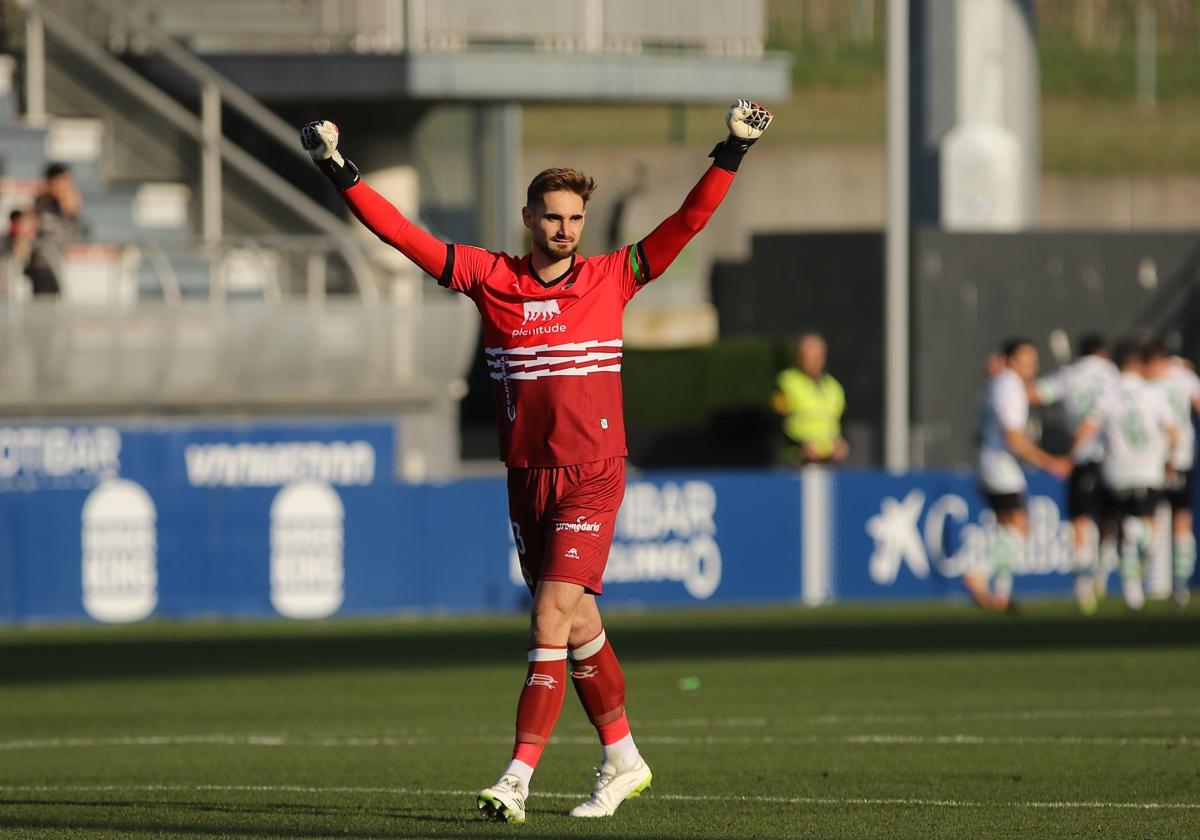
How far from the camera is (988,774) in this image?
9.79m

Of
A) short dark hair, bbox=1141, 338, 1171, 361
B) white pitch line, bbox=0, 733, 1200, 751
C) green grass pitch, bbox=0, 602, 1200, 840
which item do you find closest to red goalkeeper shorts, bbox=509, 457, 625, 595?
green grass pitch, bbox=0, 602, 1200, 840

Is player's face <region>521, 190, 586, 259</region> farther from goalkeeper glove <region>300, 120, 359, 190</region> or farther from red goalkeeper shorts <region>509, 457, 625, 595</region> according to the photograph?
red goalkeeper shorts <region>509, 457, 625, 595</region>

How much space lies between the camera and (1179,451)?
22156 millimetres

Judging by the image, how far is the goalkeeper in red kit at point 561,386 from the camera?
28.0ft

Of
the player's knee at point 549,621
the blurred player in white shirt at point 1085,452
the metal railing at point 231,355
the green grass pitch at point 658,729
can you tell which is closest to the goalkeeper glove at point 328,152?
the player's knee at point 549,621

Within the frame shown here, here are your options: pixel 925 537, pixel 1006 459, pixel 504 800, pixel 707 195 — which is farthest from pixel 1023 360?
pixel 504 800

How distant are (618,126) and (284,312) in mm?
34798

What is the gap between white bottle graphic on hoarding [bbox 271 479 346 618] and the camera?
69.1ft

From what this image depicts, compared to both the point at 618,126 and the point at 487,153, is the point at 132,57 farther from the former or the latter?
the point at 618,126

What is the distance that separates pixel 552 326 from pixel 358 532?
12.8 meters

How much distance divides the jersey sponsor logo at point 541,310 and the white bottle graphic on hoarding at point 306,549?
12.6 m

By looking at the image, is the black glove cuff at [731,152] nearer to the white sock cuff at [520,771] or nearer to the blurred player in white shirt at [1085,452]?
the white sock cuff at [520,771]

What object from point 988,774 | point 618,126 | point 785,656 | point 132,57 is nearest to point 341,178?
point 988,774

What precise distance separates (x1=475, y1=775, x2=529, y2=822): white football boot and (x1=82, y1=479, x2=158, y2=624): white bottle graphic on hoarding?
42.0ft
